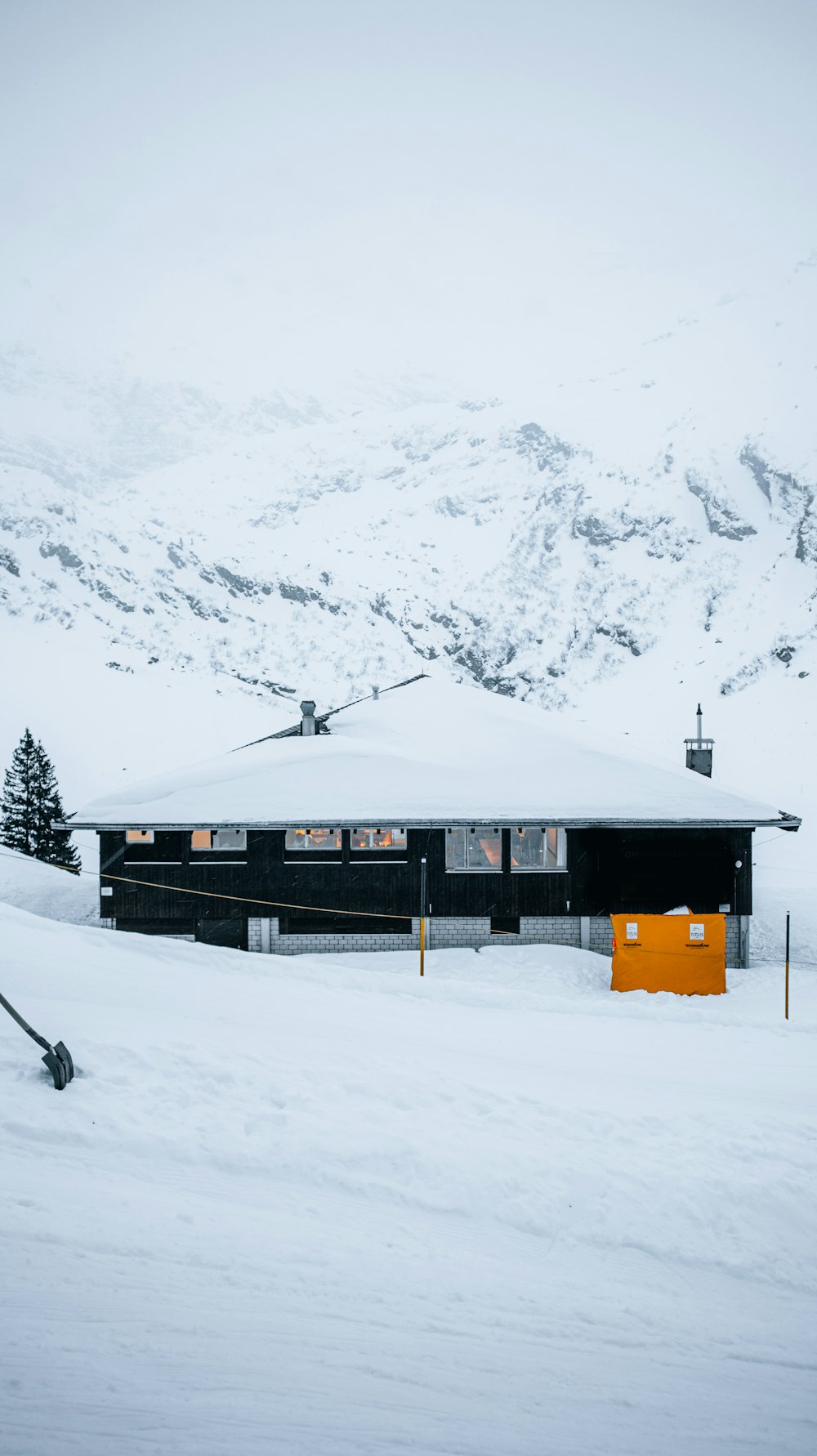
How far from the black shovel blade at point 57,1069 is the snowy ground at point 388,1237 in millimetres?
114

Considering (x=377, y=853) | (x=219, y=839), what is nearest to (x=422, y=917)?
(x=377, y=853)

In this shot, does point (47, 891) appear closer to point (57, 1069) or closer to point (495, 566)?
point (57, 1069)

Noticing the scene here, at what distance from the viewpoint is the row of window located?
2003 centimetres

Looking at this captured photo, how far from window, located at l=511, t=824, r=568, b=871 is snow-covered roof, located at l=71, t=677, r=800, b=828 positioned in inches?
35.0

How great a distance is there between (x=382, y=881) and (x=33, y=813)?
20711 millimetres

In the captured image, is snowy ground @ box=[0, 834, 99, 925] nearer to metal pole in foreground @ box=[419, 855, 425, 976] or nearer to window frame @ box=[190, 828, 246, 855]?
window frame @ box=[190, 828, 246, 855]

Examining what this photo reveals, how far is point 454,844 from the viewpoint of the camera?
→ 20188mm

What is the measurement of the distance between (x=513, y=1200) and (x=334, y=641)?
99.3 m

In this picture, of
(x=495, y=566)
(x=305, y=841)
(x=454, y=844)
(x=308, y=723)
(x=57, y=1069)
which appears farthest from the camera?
(x=495, y=566)

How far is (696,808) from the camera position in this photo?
1975 centimetres

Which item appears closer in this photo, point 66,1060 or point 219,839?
point 66,1060

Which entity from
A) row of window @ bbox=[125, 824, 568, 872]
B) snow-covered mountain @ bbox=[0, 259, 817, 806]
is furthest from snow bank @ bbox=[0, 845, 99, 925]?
snow-covered mountain @ bbox=[0, 259, 817, 806]

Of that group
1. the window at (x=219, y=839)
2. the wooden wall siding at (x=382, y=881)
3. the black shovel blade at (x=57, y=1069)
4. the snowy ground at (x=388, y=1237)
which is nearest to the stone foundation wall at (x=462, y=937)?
the wooden wall siding at (x=382, y=881)

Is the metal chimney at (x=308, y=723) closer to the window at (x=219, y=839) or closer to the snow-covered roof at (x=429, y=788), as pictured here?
the snow-covered roof at (x=429, y=788)
